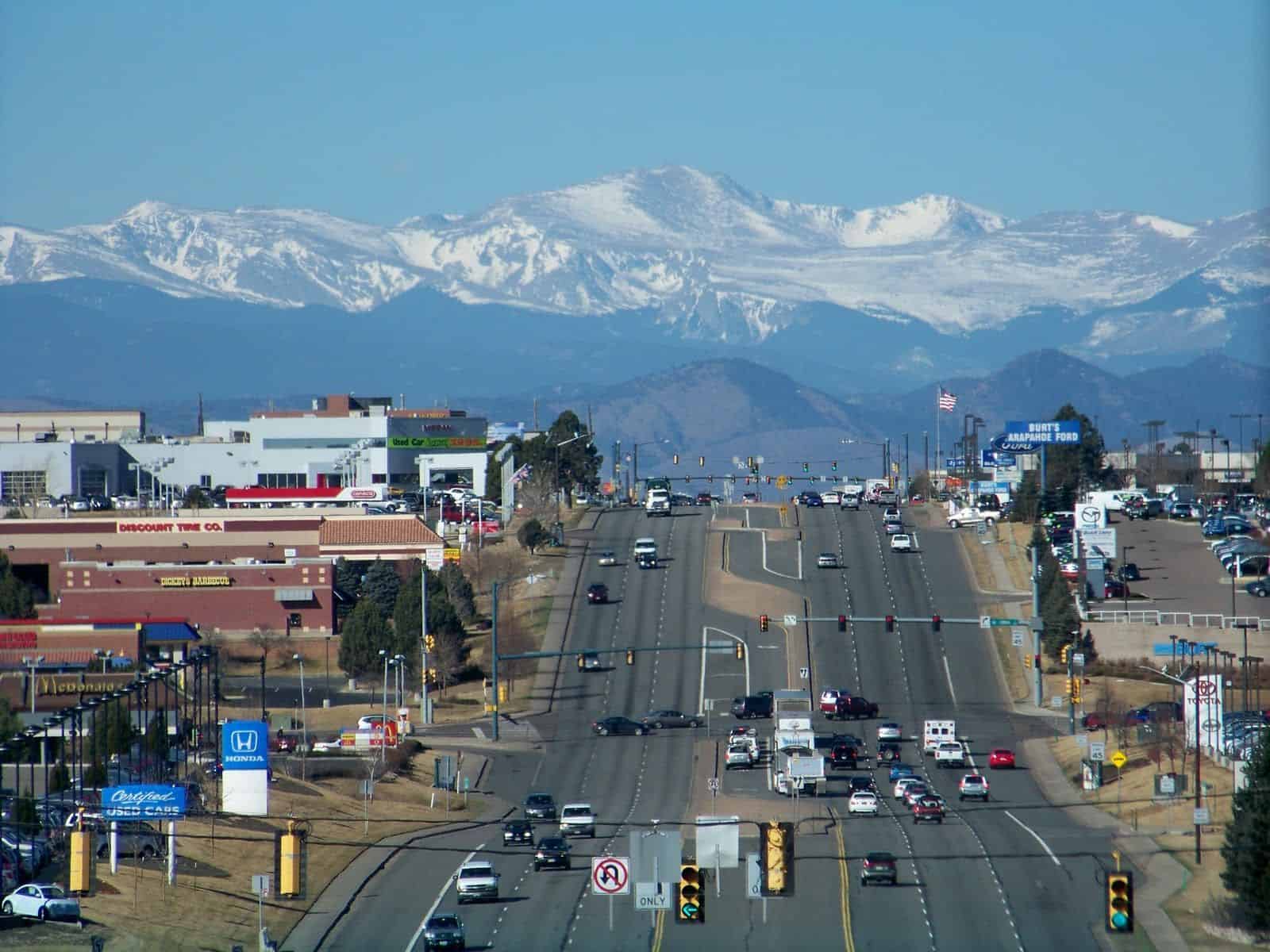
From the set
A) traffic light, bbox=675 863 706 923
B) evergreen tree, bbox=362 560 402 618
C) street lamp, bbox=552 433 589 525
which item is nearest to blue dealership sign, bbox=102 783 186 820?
traffic light, bbox=675 863 706 923

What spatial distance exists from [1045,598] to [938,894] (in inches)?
2378

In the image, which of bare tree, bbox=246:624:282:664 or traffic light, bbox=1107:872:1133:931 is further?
bare tree, bbox=246:624:282:664

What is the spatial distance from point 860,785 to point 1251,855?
24.5 m

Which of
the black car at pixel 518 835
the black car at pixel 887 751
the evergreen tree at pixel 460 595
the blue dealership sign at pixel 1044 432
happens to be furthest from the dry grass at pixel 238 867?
the blue dealership sign at pixel 1044 432

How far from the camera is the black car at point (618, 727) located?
3952 inches

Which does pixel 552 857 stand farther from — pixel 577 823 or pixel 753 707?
pixel 753 707

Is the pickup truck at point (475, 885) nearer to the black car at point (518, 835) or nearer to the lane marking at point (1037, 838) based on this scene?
the black car at point (518, 835)

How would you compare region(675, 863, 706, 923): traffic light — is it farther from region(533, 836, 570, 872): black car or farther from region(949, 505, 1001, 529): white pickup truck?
region(949, 505, 1001, 529): white pickup truck

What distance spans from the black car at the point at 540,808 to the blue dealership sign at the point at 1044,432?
4449 inches

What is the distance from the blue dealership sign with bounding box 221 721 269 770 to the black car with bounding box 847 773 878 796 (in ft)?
78.2

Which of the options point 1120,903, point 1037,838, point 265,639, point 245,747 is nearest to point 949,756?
point 1037,838

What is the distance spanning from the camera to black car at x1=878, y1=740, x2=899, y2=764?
296 feet

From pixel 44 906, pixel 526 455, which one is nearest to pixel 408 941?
pixel 44 906

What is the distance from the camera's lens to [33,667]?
320 feet
